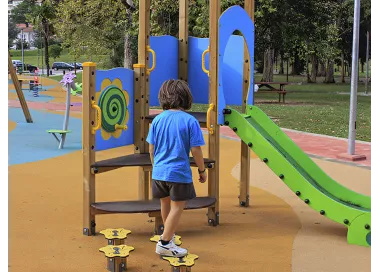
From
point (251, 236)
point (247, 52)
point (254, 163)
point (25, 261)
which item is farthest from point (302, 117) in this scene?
point (25, 261)

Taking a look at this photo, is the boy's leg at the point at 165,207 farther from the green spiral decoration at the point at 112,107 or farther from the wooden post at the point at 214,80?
the green spiral decoration at the point at 112,107

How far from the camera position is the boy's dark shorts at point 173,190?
180 inches

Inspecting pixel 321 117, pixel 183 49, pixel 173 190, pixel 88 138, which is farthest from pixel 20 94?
pixel 173 190

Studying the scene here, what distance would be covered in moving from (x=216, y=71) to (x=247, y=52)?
97cm

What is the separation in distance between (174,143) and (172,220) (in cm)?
60

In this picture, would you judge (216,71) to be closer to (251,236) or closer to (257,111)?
(257,111)

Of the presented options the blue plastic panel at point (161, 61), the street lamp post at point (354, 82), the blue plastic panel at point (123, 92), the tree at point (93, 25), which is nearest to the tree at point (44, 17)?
the tree at point (93, 25)

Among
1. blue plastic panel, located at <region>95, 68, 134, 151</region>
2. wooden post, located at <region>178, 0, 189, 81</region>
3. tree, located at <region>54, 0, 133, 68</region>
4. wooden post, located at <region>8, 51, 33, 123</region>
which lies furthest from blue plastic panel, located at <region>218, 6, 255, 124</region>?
tree, located at <region>54, 0, 133, 68</region>

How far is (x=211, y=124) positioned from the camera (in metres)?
5.80

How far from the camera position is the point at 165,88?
4.67 m

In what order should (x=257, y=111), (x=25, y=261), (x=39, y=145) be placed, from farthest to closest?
(x=39, y=145)
(x=257, y=111)
(x=25, y=261)

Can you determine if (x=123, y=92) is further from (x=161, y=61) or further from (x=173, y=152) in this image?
(x=173, y=152)

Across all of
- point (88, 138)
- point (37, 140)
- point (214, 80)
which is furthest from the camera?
point (37, 140)

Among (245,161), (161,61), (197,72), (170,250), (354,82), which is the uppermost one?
(161,61)
